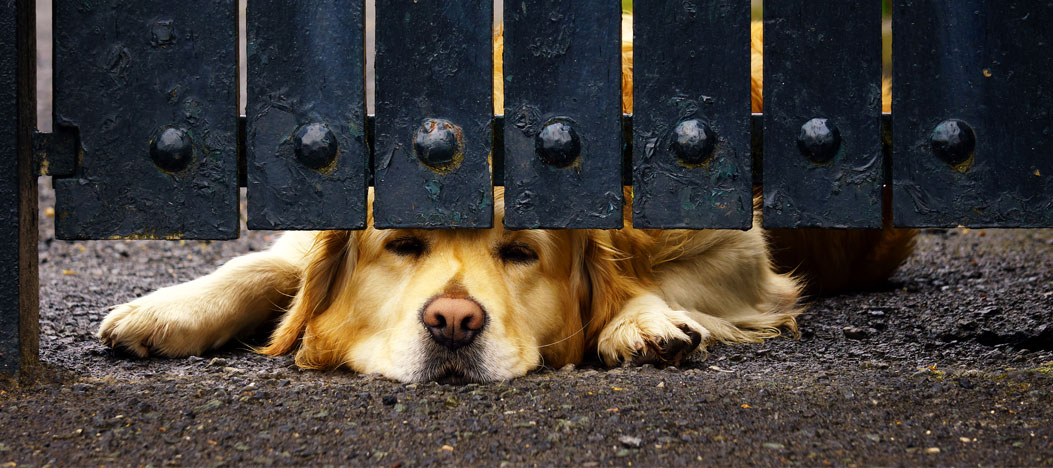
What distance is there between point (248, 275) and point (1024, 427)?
2417 mm

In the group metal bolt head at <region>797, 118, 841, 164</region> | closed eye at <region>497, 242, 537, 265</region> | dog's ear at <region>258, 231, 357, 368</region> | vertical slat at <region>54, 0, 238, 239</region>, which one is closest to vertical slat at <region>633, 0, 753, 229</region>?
metal bolt head at <region>797, 118, 841, 164</region>

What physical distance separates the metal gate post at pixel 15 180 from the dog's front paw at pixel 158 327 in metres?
0.60

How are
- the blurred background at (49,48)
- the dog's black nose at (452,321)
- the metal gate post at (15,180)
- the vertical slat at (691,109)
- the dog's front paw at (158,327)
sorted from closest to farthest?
the metal gate post at (15,180) → the vertical slat at (691,109) → the dog's black nose at (452,321) → the dog's front paw at (158,327) → the blurred background at (49,48)

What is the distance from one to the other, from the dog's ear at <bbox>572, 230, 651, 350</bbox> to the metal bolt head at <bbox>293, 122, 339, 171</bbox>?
98cm

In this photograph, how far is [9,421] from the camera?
2.03 meters

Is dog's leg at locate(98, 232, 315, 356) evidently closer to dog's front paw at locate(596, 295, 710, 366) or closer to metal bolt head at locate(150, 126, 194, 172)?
metal bolt head at locate(150, 126, 194, 172)

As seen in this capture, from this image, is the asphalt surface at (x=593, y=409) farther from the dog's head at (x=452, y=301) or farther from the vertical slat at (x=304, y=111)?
the vertical slat at (x=304, y=111)

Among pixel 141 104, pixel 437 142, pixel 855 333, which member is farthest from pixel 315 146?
pixel 855 333

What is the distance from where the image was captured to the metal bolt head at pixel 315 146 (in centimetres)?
233

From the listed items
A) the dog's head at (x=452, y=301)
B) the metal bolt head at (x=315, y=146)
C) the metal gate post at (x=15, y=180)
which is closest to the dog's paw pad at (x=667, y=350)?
the dog's head at (x=452, y=301)

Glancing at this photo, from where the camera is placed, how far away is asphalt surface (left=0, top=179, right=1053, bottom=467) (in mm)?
1814

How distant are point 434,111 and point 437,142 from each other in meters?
0.08

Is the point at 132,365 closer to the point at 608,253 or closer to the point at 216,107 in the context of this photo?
the point at 216,107

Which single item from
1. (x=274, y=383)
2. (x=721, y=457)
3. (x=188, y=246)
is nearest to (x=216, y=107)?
(x=274, y=383)
